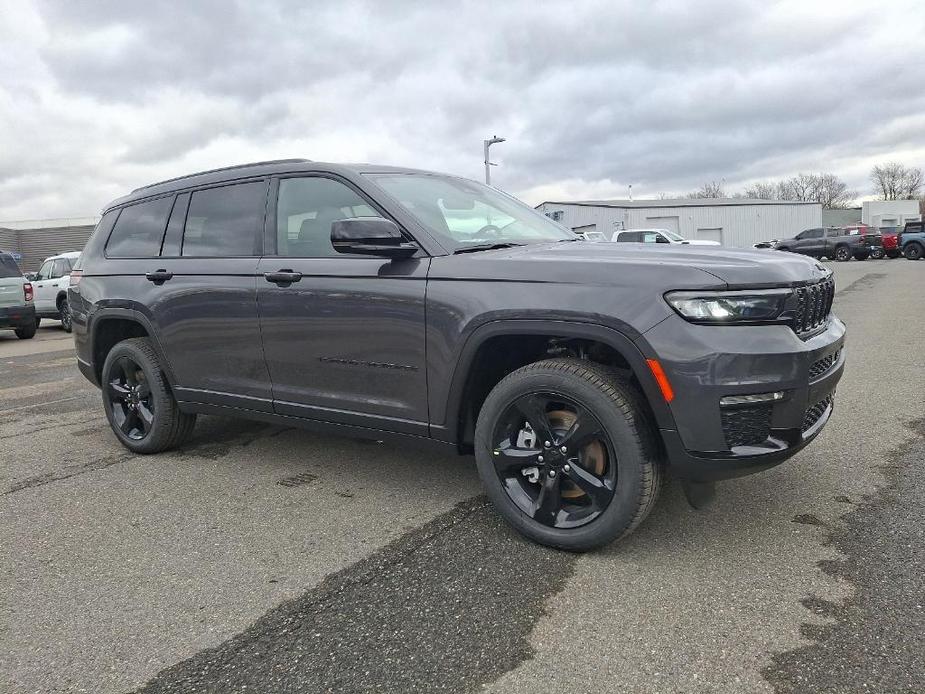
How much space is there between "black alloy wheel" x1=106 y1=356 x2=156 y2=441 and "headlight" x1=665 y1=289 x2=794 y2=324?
11.3 feet

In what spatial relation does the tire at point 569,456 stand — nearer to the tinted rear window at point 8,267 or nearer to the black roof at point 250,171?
the black roof at point 250,171

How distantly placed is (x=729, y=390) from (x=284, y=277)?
2.27 metres

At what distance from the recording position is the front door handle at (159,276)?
432 centimetres

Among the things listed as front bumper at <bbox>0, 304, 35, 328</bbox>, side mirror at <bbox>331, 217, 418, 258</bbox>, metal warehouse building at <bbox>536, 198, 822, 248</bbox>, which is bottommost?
front bumper at <bbox>0, 304, 35, 328</bbox>

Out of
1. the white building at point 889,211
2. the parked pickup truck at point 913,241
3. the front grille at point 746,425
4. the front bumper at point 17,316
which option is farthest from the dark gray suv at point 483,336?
the white building at point 889,211

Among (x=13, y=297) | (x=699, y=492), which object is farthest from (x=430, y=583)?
(x=13, y=297)

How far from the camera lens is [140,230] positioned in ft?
15.5

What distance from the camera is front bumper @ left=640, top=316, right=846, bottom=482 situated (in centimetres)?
258

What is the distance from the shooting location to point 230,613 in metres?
2.59

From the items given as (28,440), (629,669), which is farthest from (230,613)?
(28,440)

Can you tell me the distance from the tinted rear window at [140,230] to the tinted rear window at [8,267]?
10582 millimetres

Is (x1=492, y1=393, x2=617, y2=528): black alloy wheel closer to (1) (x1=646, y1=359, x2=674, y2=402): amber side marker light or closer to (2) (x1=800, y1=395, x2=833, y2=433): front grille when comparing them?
(1) (x1=646, y1=359, x2=674, y2=402): amber side marker light

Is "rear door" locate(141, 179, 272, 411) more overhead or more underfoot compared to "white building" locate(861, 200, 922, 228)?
more underfoot

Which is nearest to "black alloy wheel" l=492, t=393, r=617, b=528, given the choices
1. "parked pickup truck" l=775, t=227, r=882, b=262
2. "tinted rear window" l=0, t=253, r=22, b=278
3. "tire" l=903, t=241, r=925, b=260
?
"tinted rear window" l=0, t=253, r=22, b=278
